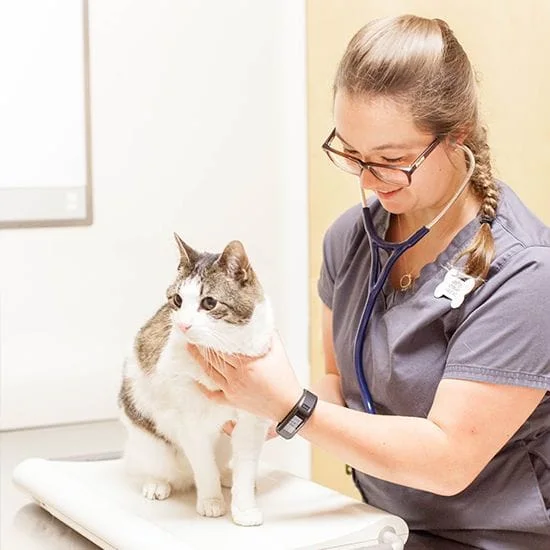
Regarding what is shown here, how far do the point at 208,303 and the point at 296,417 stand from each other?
0.59ft

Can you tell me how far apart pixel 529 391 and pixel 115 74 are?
4.44ft

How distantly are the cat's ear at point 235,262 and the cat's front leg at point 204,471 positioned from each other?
0.71ft

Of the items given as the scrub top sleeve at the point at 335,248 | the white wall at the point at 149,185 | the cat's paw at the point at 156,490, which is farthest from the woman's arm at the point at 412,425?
the white wall at the point at 149,185

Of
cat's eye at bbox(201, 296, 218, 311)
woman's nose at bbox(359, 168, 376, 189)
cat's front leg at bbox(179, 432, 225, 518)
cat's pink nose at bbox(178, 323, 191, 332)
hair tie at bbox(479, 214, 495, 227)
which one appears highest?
woman's nose at bbox(359, 168, 376, 189)

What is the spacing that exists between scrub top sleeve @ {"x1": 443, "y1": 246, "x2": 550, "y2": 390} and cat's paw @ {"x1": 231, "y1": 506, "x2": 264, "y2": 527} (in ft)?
0.97

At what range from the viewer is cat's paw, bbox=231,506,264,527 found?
3.94 feet

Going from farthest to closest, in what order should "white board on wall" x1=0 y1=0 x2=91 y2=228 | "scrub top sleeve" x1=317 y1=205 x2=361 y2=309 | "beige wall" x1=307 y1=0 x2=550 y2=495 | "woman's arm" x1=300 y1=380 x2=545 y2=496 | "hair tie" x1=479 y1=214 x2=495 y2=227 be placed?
"white board on wall" x1=0 y1=0 x2=91 y2=228 → "beige wall" x1=307 y1=0 x2=550 y2=495 → "scrub top sleeve" x1=317 y1=205 x2=361 y2=309 → "hair tie" x1=479 y1=214 x2=495 y2=227 → "woman's arm" x1=300 y1=380 x2=545 y2=496

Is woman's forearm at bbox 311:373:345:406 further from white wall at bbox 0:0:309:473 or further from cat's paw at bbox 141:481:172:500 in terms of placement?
white wall at bbox 0:0:309:473

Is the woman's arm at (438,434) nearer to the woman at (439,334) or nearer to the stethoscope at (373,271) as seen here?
the woman at (439,334)

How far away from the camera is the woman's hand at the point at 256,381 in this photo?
1172 mm

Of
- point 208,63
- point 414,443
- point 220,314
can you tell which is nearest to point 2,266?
point 208,63

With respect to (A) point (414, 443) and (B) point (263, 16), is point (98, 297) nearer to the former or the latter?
(B) point (263, 16)

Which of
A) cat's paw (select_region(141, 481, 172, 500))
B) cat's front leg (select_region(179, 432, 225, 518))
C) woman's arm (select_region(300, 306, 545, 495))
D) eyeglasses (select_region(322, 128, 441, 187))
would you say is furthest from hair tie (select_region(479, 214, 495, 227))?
cat's paw (select_region(141, 481, 172, 500))

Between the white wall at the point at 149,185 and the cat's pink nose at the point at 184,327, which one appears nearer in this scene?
the cat's pink nose at the point at 184,327
